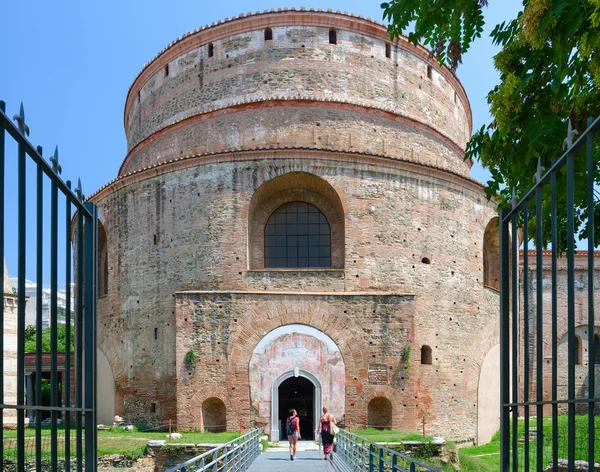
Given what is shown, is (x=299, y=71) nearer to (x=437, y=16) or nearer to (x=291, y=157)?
(x=291, y=157)

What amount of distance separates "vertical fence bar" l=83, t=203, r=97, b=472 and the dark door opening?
53.8ft

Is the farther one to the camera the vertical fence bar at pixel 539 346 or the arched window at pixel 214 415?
the arched window at pixel 214 415

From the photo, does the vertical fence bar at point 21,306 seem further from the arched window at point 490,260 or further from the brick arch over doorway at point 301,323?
the arched window at point 490,260

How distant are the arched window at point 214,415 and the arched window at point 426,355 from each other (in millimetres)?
5547

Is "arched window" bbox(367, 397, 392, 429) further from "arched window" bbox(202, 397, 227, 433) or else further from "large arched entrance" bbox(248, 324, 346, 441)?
"arched window" bbox(202, 397, 227, 433)

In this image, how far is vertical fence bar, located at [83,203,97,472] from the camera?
408 centimetres

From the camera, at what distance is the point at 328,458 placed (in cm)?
1345

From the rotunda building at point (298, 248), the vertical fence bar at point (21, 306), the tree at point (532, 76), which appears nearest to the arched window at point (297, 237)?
the rotunda building at point (298, 248)

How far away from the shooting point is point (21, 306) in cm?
301

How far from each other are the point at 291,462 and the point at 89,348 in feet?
32.7

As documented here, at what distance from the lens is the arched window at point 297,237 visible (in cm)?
1981

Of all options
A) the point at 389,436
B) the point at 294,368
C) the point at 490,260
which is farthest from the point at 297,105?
the point at 389,436

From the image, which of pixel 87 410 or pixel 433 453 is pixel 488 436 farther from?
pixel 87 410

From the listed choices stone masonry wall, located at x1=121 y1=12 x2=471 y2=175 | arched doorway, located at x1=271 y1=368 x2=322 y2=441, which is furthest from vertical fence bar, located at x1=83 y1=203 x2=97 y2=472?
stone masonry wall, located at x1=121 y1=12 x2=471 y2=175
